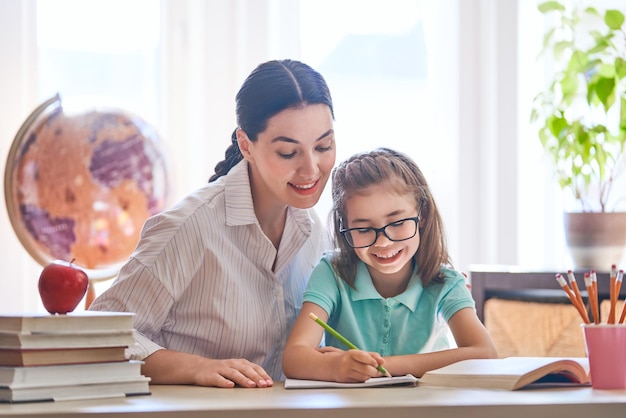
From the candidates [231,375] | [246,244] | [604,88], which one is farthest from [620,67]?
[231,375]

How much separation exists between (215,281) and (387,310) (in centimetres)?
35

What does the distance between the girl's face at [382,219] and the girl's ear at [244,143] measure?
0.87 feet

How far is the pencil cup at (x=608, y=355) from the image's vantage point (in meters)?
1.33

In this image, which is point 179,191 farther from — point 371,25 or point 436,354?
point 436,354

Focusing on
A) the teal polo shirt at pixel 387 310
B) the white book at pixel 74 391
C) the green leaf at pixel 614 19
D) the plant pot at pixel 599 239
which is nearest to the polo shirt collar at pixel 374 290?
the teal polo shirt at pixel 387 310

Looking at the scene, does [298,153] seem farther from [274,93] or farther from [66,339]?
[66,339]

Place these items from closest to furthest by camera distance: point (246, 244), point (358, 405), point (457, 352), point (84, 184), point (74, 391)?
point (358, 405)
point (74, 391)
point (457, 352)
point (246, 244)
point (84, 184)

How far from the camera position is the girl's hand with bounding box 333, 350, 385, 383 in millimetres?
1386

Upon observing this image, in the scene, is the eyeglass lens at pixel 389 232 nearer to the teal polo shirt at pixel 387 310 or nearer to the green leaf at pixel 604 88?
the teal polo shirt at pixel 387 310

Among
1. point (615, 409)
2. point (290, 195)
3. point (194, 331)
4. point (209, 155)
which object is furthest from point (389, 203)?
point (209, 155)

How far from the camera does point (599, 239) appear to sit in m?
2.89

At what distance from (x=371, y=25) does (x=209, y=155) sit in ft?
3.20

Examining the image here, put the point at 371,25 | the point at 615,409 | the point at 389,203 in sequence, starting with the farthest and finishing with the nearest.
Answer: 1. the point at 371,25
2. the point at 389,203
3. the point at 615,409

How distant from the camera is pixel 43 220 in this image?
293cm
